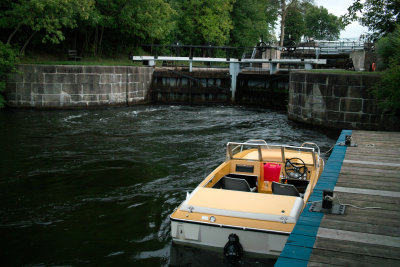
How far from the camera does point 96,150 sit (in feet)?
45.8

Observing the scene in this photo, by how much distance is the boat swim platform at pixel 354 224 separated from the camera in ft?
13.8

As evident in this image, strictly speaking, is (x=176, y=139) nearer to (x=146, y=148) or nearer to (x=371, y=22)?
(x=146, y=148)

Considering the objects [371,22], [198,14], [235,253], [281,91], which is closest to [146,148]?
[235,253]

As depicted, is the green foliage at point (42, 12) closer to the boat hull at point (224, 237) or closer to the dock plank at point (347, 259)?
the boat hull at point (224, 237)

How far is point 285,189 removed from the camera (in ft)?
24.9

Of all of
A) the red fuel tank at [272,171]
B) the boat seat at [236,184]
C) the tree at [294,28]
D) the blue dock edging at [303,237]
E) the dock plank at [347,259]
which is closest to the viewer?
the dock plank at [347,259]

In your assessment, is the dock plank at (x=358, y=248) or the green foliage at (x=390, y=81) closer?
the dock plank at (x=358, y=248)

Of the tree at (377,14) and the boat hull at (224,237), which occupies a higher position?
the tree at (377,14)

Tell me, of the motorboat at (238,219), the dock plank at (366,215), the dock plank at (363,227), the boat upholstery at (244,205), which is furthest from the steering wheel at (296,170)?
the dock plank at (363,227)

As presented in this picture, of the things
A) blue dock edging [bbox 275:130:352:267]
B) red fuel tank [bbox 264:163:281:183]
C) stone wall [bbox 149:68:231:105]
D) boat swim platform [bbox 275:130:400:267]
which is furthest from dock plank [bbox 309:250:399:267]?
stone wall [bbox 149:68:231:105]

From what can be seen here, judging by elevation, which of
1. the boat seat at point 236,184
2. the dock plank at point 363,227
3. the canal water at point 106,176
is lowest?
the canal water at point 106,176

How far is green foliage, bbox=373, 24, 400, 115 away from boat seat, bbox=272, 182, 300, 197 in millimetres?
7605

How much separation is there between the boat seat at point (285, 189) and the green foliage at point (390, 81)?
7605 mm

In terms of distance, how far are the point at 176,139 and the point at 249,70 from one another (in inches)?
506
